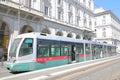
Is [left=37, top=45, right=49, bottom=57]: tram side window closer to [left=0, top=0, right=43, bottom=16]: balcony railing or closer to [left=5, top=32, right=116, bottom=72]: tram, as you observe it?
[left=5, top=32, right=116, bottom=72]: tram

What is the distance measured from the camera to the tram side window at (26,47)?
1374 cm

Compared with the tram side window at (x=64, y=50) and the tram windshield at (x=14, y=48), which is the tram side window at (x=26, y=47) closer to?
the tram windshield at (x=14, y=48)

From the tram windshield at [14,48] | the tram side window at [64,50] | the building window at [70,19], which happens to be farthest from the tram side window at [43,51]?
the building window at [70,19]

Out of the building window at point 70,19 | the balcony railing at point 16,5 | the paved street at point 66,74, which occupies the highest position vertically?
the building window at point 70,19

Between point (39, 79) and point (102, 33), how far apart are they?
70.5 m

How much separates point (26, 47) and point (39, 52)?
4.07 feet

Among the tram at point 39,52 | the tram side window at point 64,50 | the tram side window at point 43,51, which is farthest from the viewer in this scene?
the tram side window at point 64,50

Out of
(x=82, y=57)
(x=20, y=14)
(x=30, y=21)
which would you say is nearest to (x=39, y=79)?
(x=82, y=57)

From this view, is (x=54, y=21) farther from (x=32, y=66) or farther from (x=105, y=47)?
(x=32, y=66)

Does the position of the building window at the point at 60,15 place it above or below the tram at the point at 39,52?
above

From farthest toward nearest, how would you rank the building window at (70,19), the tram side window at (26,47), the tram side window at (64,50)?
the building window at (70,19), the tram side window at (64,50), the tram side window at (26,47)

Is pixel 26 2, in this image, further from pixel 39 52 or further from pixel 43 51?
pixel 39 52

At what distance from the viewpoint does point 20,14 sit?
27438mm

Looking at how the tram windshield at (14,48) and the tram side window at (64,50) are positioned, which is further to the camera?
the tram side window at (64,50)
